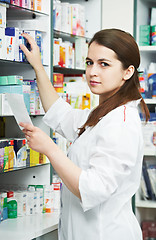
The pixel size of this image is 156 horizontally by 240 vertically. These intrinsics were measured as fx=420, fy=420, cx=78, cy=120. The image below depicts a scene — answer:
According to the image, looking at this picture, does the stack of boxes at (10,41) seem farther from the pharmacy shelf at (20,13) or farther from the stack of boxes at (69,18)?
the stack of boxes at (69,18)

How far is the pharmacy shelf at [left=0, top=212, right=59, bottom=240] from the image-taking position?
2221mm

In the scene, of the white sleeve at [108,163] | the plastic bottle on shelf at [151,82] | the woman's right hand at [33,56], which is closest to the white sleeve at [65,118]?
the woman's right hand at [33,56]

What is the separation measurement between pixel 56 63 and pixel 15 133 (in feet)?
1.90

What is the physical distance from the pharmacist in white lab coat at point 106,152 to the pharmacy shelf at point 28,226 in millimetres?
288

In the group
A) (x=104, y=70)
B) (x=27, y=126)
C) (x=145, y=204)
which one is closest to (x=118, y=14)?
(x=145, y=204)

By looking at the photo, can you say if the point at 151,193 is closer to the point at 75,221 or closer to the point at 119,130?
the point at 75,221

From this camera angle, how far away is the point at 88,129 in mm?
1904

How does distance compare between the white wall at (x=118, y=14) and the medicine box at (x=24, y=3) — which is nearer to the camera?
the medicine box at (x=24, y=3)

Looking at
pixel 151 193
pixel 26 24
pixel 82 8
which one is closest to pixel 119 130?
pixel 26 24

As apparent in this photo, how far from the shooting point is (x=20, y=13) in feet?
8.66

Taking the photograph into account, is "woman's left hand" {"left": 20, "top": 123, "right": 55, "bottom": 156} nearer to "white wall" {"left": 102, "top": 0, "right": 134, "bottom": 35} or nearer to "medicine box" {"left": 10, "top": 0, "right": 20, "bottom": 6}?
"medicine box" {"left": 10, "top": 0, "right": 20, "bottom": 6}

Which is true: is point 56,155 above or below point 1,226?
above

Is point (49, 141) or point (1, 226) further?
point (1, 226)

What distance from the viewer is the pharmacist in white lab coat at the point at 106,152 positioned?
1618 mm
